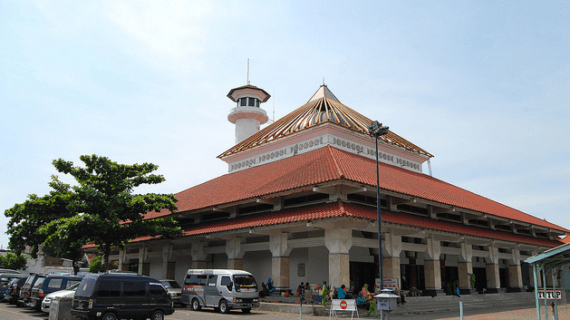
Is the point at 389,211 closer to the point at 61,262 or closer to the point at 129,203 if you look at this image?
the point at 129,203

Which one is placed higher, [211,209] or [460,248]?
[211,209]

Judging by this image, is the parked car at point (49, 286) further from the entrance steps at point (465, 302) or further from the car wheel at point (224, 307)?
Result: the entrance steps at point (465, 302)

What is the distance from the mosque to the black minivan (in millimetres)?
7986

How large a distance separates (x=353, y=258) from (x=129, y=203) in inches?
544

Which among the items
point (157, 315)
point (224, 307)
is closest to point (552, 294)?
point (157, 315)

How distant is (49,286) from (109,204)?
7209mm

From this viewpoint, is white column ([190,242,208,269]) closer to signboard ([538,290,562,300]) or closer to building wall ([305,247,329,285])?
building wall ([305,247,329,285])

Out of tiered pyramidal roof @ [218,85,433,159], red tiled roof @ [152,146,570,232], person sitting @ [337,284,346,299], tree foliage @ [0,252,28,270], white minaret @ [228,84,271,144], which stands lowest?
person sitting @ [337,284,346,299]

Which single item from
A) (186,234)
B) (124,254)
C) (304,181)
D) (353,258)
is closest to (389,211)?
(353,258)

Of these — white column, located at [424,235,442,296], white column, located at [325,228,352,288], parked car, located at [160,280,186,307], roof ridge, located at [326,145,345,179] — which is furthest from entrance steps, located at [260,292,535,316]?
roof ridge, located at [326,145,345,179]

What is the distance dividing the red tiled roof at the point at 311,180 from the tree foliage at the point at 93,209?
3462mm

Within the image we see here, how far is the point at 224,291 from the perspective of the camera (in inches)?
829

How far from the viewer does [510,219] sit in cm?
3181

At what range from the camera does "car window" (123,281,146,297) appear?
1526 centimetres
